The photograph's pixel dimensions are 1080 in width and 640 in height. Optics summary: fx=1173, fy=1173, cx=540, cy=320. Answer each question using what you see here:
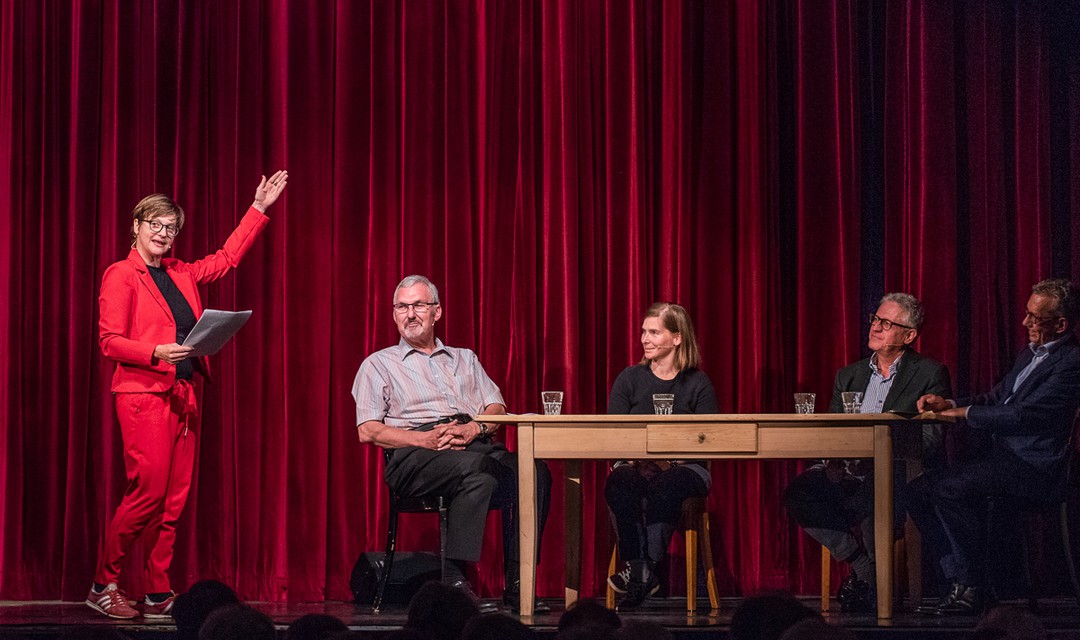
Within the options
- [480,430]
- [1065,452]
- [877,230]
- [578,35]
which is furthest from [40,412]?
[1065,452]

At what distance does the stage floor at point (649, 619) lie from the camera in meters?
3.77

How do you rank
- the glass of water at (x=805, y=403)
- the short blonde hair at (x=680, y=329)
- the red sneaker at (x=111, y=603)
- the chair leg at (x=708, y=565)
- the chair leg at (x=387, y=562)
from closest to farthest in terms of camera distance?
the glass of water at (x=805, y=403)
the red sneaker at (x=111, y=603)
the chair leg at (x=387, y=562)
the chair leg at (x=708, y=565)
the short blonde hair at (x=680, y=329)

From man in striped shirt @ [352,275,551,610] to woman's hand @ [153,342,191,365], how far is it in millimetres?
669

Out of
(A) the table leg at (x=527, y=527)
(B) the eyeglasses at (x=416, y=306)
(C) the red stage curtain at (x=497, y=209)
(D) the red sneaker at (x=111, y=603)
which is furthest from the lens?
(C) the red stage curtain at (x=497, y=209)

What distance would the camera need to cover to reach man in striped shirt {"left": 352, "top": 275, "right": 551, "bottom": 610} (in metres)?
4.35

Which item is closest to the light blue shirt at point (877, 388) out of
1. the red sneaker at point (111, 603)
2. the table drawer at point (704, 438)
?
the table drawer at point (704, 438)

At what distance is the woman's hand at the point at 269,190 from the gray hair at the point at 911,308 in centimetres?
259

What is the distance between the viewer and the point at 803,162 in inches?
208

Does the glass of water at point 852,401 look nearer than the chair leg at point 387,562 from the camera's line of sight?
Yes

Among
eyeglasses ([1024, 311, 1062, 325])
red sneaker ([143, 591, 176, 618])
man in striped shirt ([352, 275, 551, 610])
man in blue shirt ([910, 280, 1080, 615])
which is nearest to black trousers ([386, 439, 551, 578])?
man in striped shirt ([352, 275, 551, 610])

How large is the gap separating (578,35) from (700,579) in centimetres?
254

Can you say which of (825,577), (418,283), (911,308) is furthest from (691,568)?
(418,283)

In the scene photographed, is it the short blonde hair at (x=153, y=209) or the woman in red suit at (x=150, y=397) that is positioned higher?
the short blonde hair at (x=153, y=209)

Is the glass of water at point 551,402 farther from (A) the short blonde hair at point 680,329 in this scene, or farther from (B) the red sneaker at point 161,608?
(B) the red sneaker at point 161,608
